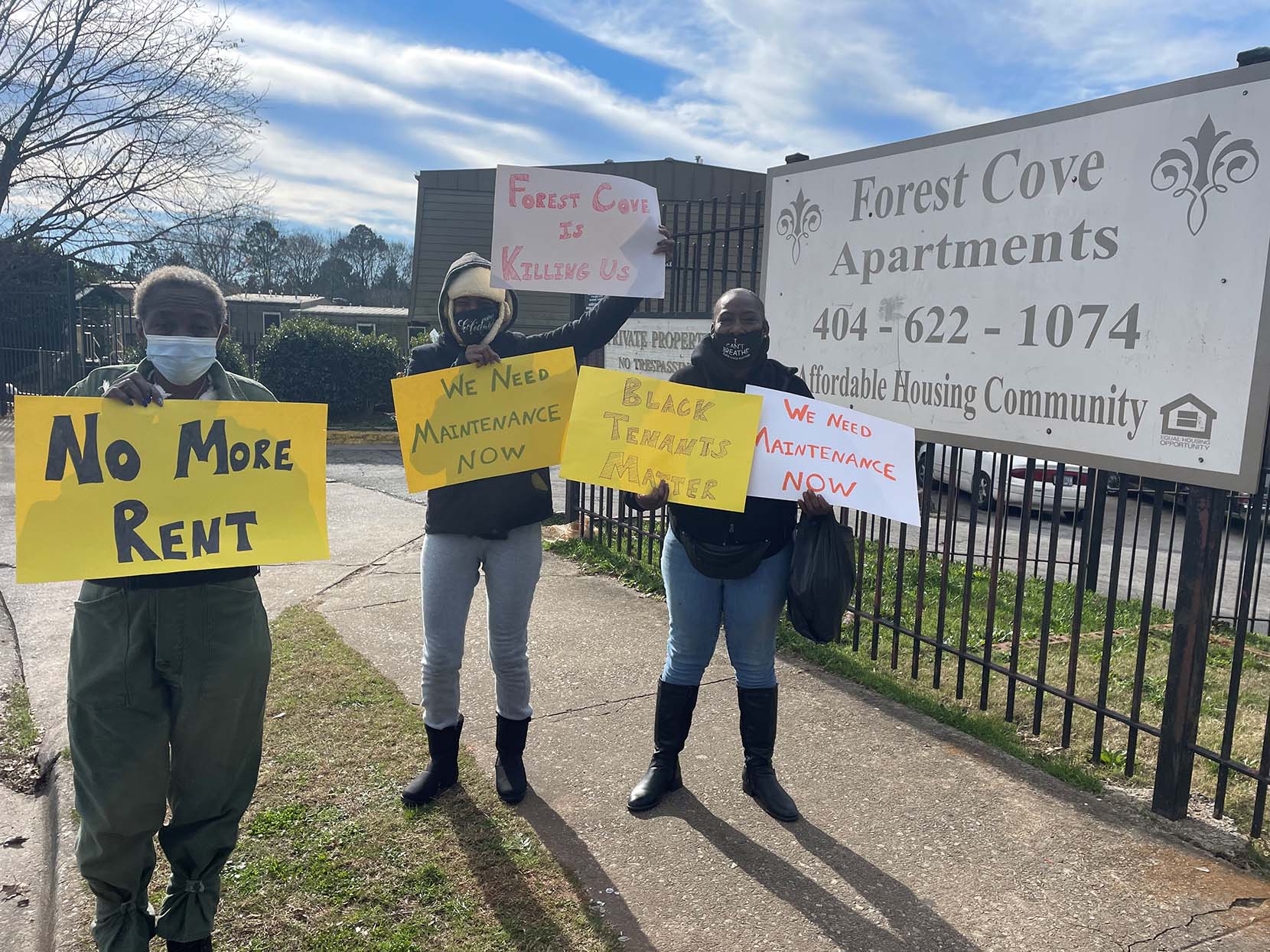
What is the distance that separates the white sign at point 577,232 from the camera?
339 cm

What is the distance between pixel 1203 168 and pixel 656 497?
2.16 m

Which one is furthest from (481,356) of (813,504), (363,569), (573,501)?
(573,501)

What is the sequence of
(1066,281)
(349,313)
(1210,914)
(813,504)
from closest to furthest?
1. (1210,914)
2. (813,504)
3. (1066,281)
4. (349,313)

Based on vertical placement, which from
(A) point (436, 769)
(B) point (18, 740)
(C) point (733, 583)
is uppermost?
(C) point (733, 583)

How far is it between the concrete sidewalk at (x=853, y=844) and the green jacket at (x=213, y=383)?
5.74 ft

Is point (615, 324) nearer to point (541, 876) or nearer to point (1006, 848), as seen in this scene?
point (541, 876)

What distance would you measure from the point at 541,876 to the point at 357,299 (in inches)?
2403

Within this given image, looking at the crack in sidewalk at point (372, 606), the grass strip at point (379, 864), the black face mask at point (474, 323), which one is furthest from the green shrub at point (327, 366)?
the black face mask at point (474, 323)

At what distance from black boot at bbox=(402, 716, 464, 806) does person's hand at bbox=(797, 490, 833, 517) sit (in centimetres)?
150

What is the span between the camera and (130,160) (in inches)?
696

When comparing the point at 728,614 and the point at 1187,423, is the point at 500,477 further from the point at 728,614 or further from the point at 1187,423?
the point at 1187,423

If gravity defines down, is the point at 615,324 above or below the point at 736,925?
above

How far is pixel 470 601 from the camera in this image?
3242 mm

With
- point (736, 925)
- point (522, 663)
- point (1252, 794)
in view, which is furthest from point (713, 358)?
point (1252, 794)
